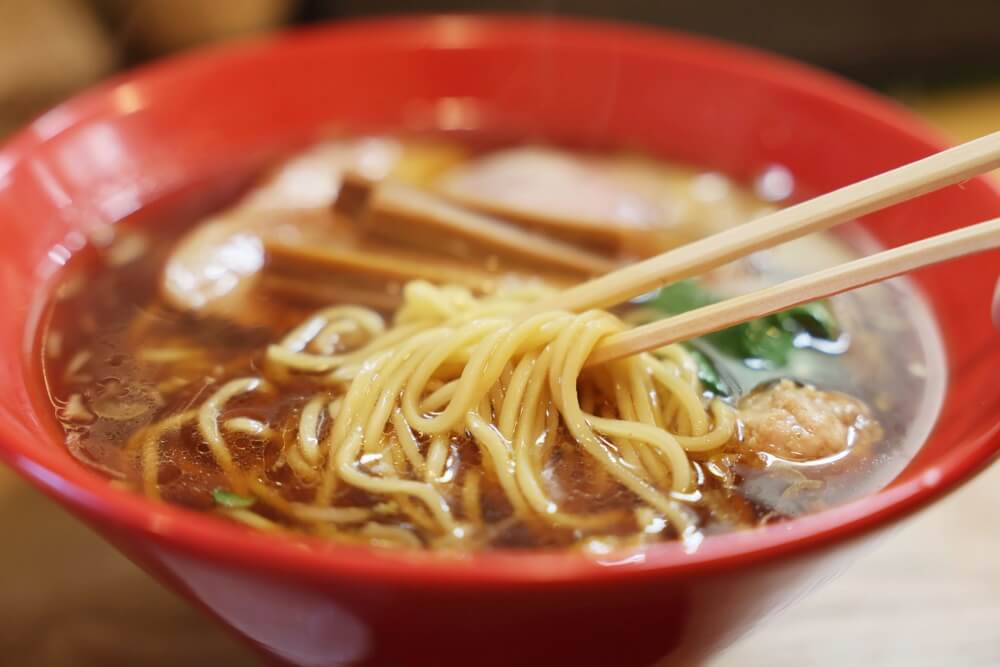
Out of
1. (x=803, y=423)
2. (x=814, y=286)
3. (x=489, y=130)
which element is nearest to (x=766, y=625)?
(x=803, y=423)

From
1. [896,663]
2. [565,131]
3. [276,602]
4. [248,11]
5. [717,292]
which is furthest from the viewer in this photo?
[248,11]

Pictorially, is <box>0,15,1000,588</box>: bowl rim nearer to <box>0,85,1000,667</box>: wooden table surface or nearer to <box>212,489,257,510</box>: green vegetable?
<box>212,489,257,510</box>: green vegetable

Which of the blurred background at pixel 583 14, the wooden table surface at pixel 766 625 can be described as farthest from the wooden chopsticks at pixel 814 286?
the blurred background at pixel 583 14

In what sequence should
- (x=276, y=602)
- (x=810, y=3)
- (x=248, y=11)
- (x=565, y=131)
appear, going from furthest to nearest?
(x=810, y=3)
(x=248, y=11)
(x=565, y=131)
(x=276, y=602)

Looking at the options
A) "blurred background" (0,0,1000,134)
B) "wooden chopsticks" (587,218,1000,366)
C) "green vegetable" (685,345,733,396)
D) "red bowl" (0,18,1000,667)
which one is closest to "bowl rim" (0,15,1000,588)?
"red bowl" (0,18,1000,667)

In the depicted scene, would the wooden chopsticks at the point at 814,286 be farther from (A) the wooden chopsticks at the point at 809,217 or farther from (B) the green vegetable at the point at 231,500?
(B) the green vegetable at the point at 231,500

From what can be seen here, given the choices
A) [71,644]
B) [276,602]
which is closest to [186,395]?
[71,644]

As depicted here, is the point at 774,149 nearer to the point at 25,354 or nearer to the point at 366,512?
the point at 366,512
